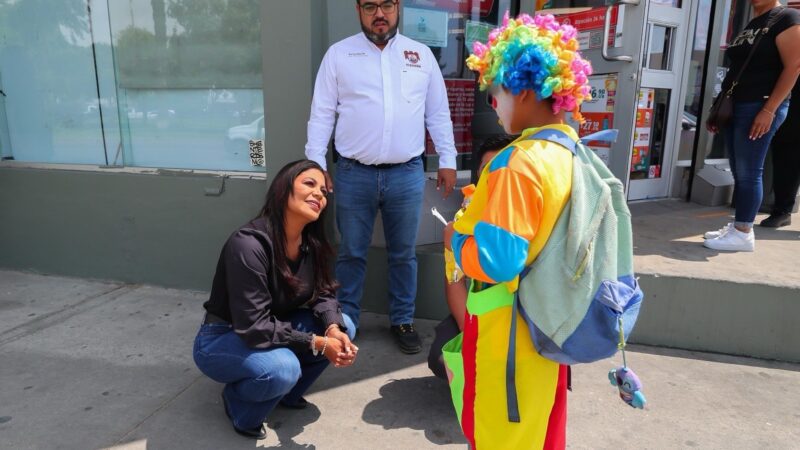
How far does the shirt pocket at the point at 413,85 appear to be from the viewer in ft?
10.5

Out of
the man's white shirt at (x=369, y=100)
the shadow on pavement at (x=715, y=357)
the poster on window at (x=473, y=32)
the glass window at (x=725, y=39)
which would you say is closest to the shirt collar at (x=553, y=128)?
the man's white shirt at (x=369, y=100)

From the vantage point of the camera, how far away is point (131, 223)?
14.5ft

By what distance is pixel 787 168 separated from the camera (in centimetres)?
457

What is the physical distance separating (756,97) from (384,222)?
2.62 m

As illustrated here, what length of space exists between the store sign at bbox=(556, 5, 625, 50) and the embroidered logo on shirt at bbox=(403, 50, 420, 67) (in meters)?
1.84

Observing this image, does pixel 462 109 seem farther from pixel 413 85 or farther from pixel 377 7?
pixel 377 7

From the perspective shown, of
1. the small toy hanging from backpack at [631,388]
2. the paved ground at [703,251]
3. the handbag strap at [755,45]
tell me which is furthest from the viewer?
the handbag strap at [755,45]

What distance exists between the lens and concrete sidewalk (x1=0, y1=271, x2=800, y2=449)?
250cm

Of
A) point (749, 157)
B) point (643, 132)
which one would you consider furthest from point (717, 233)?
point (643, 132)

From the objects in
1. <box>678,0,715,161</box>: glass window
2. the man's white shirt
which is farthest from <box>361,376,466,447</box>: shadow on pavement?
<box>678,0,715,161</box>: glass window

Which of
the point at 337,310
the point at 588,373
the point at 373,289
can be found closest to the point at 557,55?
the point at 337,310

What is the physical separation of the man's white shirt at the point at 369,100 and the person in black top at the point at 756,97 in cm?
221

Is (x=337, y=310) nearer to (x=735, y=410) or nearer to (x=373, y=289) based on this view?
(x=373, y=289)

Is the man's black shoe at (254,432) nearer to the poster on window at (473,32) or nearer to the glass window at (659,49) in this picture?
the poster on window at (473,32)
